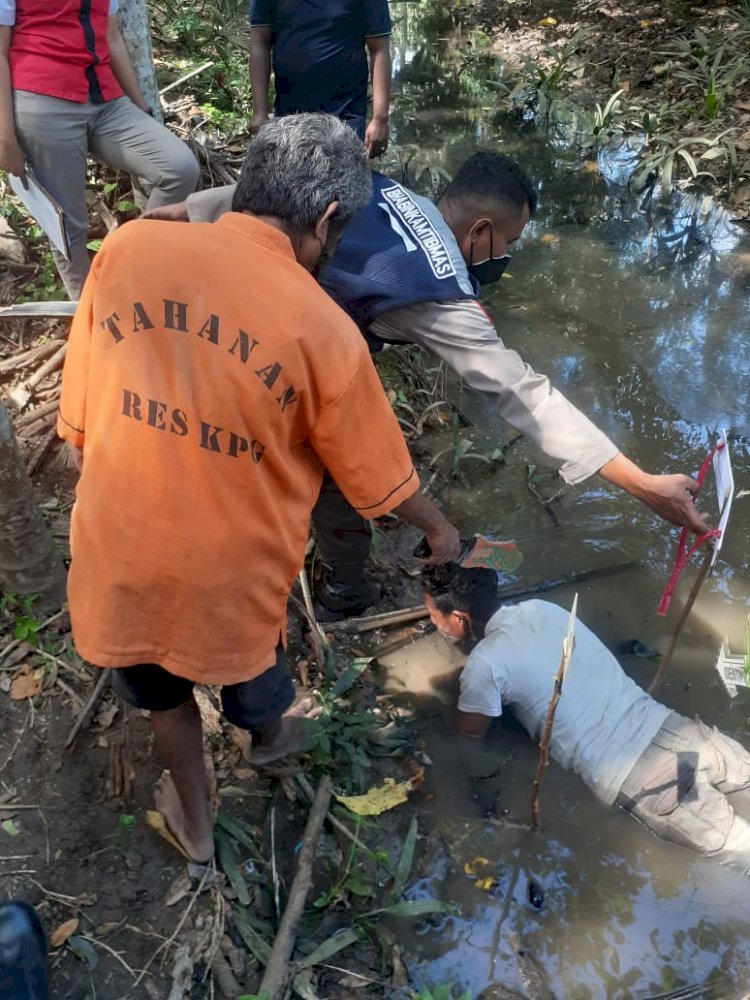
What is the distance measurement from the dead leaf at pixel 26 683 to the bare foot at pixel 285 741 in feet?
2.62

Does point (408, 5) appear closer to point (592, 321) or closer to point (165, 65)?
point (165, 65)

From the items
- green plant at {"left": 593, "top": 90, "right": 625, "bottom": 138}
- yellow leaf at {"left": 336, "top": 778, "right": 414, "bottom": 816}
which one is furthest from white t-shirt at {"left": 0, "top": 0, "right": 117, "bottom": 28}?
green plant at {"left": 593, "top": 90, "right": 625, "bottom": 138}

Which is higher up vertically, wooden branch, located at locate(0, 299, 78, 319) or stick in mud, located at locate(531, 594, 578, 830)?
wooden branch, located at locate(0, 299, 78, 319)

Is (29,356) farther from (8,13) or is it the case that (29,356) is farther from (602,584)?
(602,584)

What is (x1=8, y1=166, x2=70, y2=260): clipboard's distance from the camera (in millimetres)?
3174

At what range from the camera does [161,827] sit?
251cm

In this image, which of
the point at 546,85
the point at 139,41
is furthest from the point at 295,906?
the point at 546,85

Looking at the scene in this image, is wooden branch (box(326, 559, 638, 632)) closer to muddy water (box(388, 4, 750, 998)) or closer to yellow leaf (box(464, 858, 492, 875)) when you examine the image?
muddy water (box(388, 4, 750, 998))

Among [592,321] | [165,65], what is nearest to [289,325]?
[592,321]

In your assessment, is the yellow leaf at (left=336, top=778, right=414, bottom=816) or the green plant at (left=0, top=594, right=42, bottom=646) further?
the green plant at (left=0, top=594, right=42, bottom=646)

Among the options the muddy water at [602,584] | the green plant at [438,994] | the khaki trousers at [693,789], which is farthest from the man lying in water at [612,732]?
the green plant at [438,994]

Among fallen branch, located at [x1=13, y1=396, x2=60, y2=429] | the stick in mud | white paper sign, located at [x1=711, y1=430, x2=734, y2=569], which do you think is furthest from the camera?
fallen branch, located at [x1=13, y1=396, x2=60, y2=429]

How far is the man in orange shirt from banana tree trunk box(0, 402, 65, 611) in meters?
0.67

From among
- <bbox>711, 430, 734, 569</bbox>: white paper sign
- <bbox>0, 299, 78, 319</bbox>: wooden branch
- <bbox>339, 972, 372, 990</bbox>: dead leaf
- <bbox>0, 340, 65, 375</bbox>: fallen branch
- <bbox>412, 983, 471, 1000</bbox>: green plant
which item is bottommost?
<bbox>339, 972, 372, 990</bbox>: dead leaf
